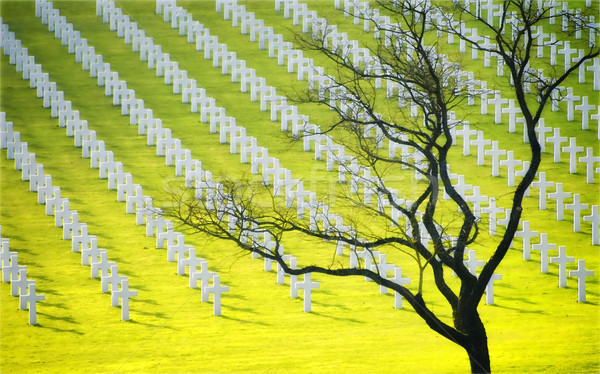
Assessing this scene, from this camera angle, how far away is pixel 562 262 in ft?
49.6

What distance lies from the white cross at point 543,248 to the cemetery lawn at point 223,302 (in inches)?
6.1

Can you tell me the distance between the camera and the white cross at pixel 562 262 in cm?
1509

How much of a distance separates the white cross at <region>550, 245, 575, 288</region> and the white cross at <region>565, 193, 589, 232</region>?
2291mm

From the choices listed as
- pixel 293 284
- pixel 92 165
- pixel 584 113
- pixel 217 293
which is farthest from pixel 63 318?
pixel 584 113

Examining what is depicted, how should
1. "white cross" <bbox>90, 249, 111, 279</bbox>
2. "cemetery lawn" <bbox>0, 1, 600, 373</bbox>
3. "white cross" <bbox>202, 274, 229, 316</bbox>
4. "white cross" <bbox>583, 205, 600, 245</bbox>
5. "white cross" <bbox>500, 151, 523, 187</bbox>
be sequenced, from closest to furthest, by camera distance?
"cemetery lawn" <bbox>0, 1, 600, 373</bbox> < "white cross" <bbox>202, 274, 229, 316</bbox> < "white cross" <bbox>90, 249, 111, 279</bbox> < "white cross" <bbox>583, 205, 600, 245</bbox> < "white cross" <bbox>500, 151, 523, 187</bbox>

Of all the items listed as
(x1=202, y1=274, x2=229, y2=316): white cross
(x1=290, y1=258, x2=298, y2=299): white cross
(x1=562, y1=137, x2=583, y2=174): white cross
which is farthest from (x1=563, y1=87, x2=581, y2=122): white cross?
(x1=202, y1=274, x2=229, y2=316): white cross

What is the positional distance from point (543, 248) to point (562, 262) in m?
0.69

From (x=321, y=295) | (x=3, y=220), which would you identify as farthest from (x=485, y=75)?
(x=3, y=220)

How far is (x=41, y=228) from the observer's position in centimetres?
1783

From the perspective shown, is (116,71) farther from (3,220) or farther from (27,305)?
(27,305)

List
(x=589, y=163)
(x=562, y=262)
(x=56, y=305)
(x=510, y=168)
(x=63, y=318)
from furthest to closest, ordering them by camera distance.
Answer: (x=589, y=163), (x=510, y=168), (x=562, y=262), (x=56, y=305), (x=63, y=318)

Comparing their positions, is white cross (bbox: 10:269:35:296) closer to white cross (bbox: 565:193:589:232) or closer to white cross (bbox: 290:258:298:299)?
white cross (bbox: 290:258:298:299)

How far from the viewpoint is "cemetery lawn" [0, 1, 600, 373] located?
12.7m

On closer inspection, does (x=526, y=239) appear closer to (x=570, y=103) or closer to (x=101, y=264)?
→ (x=570, y=103)
